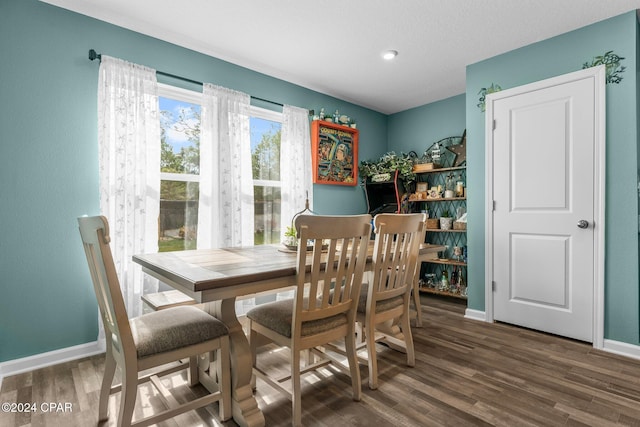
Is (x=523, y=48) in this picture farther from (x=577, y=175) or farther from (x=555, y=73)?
(x=577, y=175)

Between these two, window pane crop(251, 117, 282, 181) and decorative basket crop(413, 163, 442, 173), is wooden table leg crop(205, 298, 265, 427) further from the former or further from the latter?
decorative basket crop(413, 163, 442, 173)

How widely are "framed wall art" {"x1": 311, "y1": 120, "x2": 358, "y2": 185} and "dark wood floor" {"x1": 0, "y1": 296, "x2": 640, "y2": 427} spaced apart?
2.29 metres

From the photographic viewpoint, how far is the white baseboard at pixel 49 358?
7.03ft

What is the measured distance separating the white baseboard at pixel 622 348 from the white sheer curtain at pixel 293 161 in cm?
300

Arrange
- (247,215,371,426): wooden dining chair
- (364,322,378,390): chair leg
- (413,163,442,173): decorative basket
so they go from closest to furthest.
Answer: (247,215,371,426): wooden dining chair < (364,322,378,390): chair leg < (413,163,442,173): decorative basket

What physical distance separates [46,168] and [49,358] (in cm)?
133

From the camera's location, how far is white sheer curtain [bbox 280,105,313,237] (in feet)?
12.2

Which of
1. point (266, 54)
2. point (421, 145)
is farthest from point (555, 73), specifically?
point (266, 54)

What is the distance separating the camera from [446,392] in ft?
6.34

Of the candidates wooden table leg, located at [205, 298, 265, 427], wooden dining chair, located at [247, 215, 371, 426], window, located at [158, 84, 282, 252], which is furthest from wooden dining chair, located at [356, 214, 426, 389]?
window, located at [158, 84, 282, 252]

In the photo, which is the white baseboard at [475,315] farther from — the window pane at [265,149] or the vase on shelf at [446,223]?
the window pane at [265,149]

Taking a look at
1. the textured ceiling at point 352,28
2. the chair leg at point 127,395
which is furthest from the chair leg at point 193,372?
the textured ceiling at point 352,28

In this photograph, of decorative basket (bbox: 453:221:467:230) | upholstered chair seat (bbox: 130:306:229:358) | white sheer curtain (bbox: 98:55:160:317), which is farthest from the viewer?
decorative basket (bbox: 453:221:467:230)

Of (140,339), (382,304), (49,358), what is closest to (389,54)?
(382,304)
